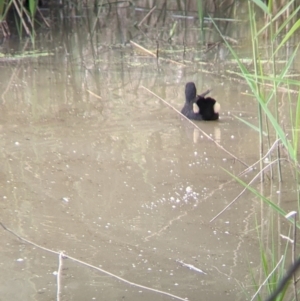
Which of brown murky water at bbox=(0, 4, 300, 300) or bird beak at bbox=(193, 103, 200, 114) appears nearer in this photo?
brown murky water at bbox=(0, 4, 300, 300)

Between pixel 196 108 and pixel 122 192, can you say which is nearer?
pixel 122 192

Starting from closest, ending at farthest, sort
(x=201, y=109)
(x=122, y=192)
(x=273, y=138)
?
(x=122, y=192), (x=273, y=138), (x=201, y=109)

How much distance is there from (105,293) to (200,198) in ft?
2.86

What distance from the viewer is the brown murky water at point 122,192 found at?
7.10 feet

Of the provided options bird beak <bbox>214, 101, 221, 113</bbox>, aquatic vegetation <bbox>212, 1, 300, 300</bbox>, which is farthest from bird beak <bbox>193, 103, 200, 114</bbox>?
aquatic vegetation <bbox>212, 1, 300, 300</bbox>

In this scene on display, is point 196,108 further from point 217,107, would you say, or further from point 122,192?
point 122,192

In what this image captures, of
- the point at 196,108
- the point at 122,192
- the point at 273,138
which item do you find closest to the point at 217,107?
the point at 196,108

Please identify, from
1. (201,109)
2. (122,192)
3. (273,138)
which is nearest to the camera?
(122,192)

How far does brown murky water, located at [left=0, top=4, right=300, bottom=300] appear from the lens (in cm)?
216

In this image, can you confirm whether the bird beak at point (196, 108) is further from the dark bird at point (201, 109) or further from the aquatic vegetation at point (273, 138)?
the aquatic vegetation at point (273, 138)

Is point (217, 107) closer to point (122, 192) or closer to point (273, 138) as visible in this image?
point (273, 138)

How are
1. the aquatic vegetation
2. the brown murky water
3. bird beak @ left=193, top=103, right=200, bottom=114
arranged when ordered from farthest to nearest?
bird beak @ left=193, top=103, right=200, bottom=114, the brown murky water, the aquatic vegetation

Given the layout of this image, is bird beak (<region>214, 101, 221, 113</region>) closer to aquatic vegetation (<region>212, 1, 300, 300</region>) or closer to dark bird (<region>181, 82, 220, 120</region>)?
dark bird (<region>181, 82, 220, 120</region>)

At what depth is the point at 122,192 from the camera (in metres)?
2.89
